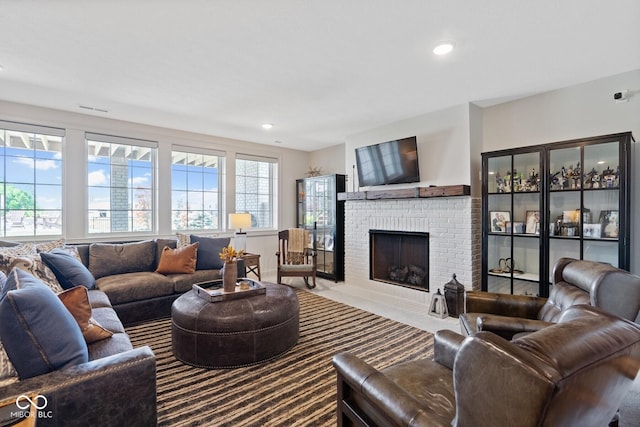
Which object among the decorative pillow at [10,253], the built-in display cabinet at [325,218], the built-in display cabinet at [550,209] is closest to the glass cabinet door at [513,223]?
the built-in display cabinet at [550,209]

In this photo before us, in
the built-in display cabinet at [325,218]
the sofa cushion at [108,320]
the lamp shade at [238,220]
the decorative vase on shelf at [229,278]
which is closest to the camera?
the sofa cushion at [108,320]

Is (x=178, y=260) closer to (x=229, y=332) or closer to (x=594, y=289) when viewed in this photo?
(x=229, y=332)

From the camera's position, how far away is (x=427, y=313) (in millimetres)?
3693

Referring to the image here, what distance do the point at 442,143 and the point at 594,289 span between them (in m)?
2.47

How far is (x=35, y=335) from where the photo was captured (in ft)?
4.17

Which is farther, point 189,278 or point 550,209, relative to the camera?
point 189,278

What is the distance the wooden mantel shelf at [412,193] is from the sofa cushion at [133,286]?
2831 mm

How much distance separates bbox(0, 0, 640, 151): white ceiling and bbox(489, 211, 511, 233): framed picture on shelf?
1.32 m

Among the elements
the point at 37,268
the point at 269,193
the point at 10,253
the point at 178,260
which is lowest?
the point at 178,260

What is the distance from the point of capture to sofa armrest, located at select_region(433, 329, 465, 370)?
1566 millimetres

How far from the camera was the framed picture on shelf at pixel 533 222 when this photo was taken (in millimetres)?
3160

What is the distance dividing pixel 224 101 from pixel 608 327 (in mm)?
3708

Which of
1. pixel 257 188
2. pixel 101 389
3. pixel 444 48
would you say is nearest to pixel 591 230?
pixel 444 48

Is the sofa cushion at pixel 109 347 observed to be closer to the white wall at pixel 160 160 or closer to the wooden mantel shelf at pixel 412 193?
the white wall at pixel 160 160
